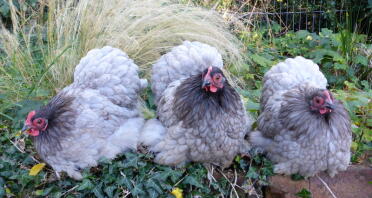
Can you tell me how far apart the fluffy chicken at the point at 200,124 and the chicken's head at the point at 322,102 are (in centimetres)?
57

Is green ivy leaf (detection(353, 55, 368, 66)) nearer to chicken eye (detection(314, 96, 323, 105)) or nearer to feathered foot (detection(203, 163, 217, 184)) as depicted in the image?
chicken eye (detection(314, 96, 323, 105))

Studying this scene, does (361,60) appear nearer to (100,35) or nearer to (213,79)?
(213,79)

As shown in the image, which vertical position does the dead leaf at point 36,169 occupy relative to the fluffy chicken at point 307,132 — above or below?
below

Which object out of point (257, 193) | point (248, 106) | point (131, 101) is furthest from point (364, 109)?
point (131, 101)

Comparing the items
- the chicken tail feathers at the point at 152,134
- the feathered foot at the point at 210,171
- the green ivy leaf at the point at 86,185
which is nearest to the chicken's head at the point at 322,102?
the feathered foot at the point at 210,171

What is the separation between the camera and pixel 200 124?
10.2 ft

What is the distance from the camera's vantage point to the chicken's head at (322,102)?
2.99 m

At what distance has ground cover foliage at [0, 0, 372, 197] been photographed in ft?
10.9

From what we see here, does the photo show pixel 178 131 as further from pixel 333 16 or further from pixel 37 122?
Answer: pixel 333 16

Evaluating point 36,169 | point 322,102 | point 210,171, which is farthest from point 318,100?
point 36,169

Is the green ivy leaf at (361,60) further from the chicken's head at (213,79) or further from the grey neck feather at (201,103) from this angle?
the chicken's head at (213,79)

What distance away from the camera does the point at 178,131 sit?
318 centimetres

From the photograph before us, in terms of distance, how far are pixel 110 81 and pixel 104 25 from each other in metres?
1.38

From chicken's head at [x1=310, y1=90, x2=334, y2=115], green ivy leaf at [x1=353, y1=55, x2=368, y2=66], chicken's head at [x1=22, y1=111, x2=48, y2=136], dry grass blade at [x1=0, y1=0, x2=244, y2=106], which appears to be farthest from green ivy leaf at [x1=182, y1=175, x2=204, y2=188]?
green ivy leaf at [x1=353, y1=55, x2=368, y2=66]
